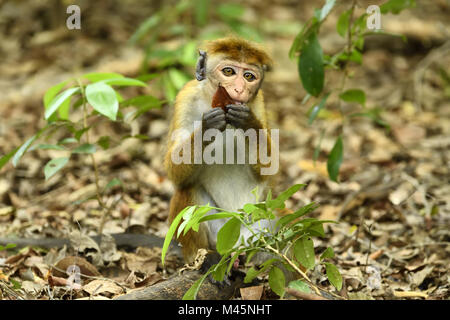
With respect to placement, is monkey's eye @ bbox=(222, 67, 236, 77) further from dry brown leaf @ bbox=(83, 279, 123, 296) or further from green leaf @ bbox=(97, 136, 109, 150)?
dry brown leaf @ bbox=(83, 279, 123, 296)

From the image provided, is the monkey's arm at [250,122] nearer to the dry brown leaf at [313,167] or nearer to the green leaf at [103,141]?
the green leaf at [103,141]

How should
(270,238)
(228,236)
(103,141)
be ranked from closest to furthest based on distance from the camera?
1. (228,236)
2. (270,238)
3. (103,141)

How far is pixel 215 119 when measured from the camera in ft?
16.2

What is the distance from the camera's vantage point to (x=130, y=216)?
6.86 meters

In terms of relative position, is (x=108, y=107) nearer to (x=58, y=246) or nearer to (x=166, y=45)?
(x=58, y=246)

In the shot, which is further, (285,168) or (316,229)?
(285,168)

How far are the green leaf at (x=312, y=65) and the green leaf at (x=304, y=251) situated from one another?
2.13 m

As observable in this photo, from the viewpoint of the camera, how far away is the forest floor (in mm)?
5574

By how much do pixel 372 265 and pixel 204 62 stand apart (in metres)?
2.63

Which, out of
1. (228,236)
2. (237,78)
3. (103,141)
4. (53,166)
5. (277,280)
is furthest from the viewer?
(103,141)

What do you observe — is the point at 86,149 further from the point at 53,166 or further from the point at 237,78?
the point at 237,78

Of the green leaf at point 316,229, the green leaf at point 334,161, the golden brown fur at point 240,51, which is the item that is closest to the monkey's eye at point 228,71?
the golden brown fur at point 240,51

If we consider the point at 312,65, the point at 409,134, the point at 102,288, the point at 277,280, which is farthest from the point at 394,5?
the point at 409,134

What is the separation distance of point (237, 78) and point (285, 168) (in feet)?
13.1
